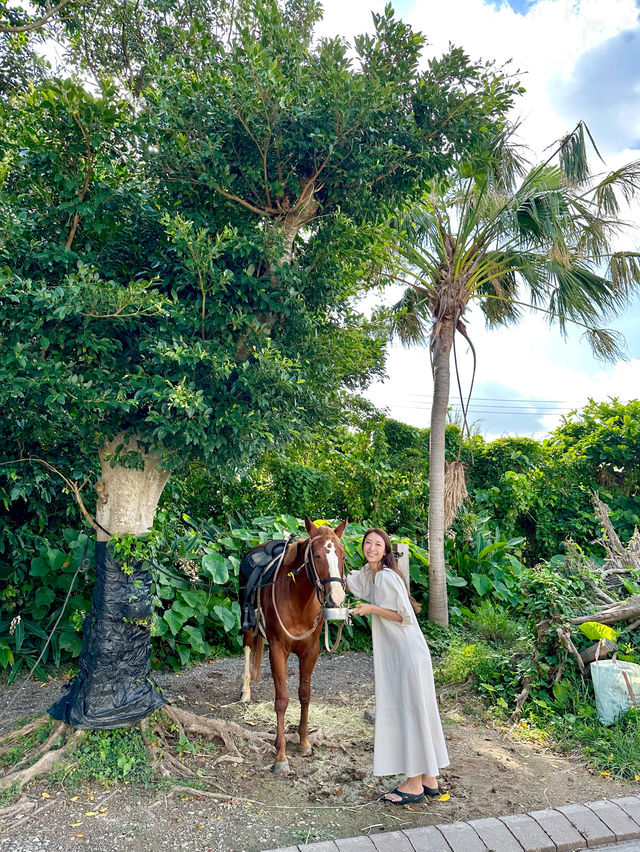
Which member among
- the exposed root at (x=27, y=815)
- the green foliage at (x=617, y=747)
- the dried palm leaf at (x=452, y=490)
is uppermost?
the dried palm leaf at (x=452, y=490)

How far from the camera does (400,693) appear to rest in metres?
3.86

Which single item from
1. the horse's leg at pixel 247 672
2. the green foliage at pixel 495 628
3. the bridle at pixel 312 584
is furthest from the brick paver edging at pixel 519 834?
the green foliage at pixel 495 628

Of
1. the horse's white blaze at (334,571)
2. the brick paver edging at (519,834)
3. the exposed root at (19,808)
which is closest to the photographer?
the brick paver edging at (519,834)

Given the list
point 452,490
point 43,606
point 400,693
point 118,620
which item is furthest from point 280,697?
point 452,490

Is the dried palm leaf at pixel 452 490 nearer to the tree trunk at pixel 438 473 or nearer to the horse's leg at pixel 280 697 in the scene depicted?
the tree trunk at pixel 438 473

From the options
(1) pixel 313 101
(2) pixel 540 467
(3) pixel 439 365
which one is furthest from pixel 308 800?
(2) pixel 540 467

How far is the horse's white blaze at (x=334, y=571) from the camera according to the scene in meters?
3.67

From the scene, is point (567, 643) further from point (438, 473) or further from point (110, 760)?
point (110, 760)

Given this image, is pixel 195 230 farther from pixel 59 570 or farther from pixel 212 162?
pixel 59 570

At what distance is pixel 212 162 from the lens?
4305 millimetres

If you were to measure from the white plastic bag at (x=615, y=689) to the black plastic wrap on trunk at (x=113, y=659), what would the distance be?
140 inches

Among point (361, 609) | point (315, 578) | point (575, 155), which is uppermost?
point (575, 155)

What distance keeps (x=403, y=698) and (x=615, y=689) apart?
2.11 meters

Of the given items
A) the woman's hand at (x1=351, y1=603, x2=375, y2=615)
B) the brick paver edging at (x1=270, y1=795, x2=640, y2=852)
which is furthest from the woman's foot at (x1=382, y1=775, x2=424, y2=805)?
the woman's hand at (x1=351, y1=603, x2=375, y2=615)
